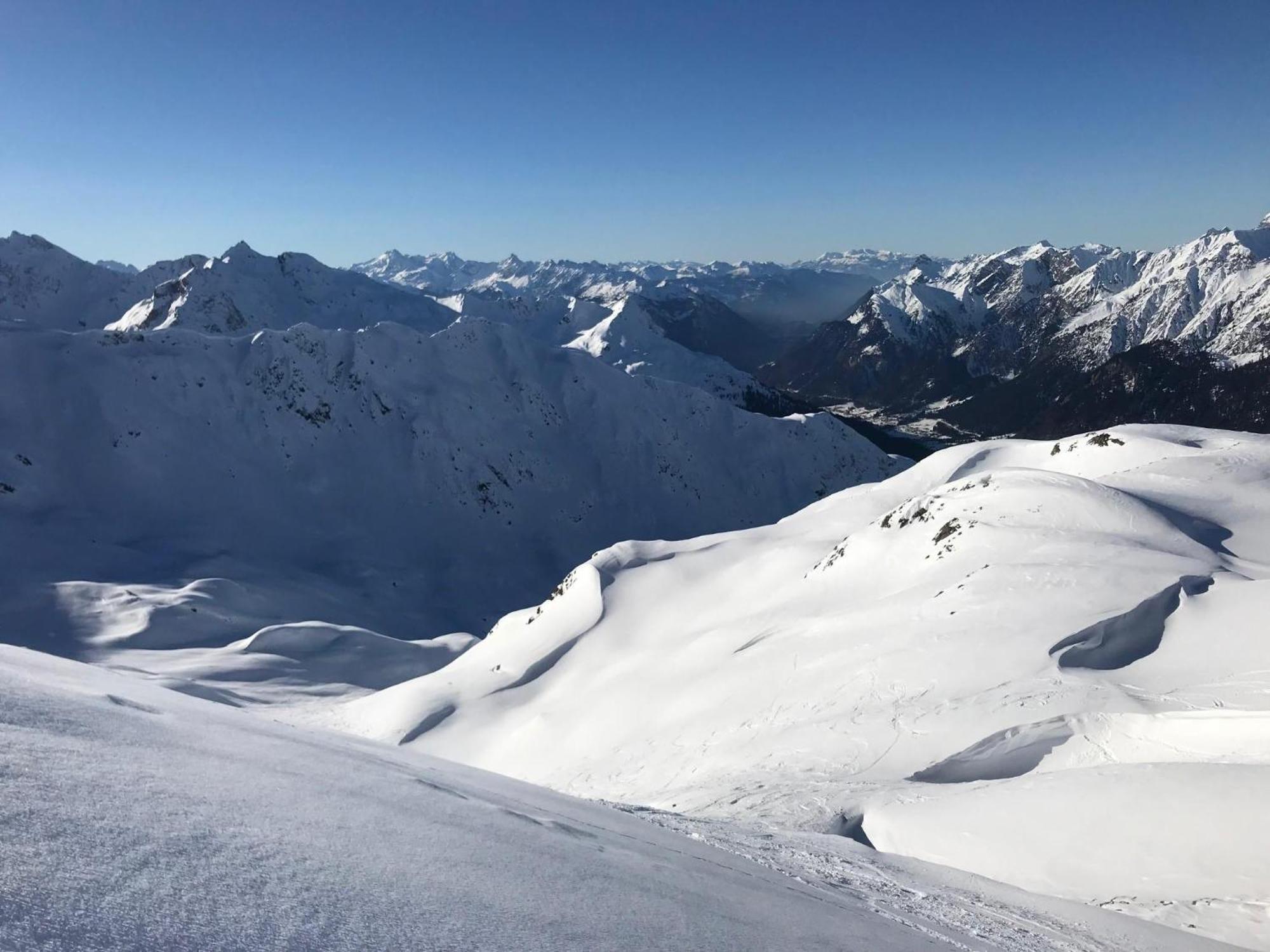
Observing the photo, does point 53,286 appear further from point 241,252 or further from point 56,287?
point 241,252

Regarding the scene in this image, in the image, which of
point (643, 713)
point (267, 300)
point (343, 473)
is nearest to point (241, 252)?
point (267, 300)

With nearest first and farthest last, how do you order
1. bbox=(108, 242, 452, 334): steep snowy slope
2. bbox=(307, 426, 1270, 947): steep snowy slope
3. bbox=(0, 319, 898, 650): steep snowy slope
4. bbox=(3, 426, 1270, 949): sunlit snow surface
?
bbox=(3, 426, 1270, 949): sunlit snow surface
bbox=(307, 426, 1270, 947): steep snowy slope
bbox=(0, 319, 898, 650): steep snowy slope
bbox=(108, 242, 452, 334): steep snowy slope

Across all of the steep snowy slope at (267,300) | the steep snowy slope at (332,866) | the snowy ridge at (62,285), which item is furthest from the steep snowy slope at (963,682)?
the snowy ridge at (62,285)

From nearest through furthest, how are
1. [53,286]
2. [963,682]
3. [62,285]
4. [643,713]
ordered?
[963,682] → [643,713] → [53,286] → [62,285]

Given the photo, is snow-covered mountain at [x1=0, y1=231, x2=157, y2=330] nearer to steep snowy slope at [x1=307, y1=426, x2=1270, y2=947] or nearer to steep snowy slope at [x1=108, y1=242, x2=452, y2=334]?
steep snowy slope at [x1=108, y1=242, x2=452, y2=334]

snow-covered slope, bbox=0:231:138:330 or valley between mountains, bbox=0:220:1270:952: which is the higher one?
snow-covered slope, bbox=0:231:138:330

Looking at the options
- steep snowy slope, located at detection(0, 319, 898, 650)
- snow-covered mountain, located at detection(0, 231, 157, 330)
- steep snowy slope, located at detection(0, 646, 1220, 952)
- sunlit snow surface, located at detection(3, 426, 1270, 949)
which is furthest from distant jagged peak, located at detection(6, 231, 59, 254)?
steep snowy slope, located at detection(0, 646, 1220, 952)
